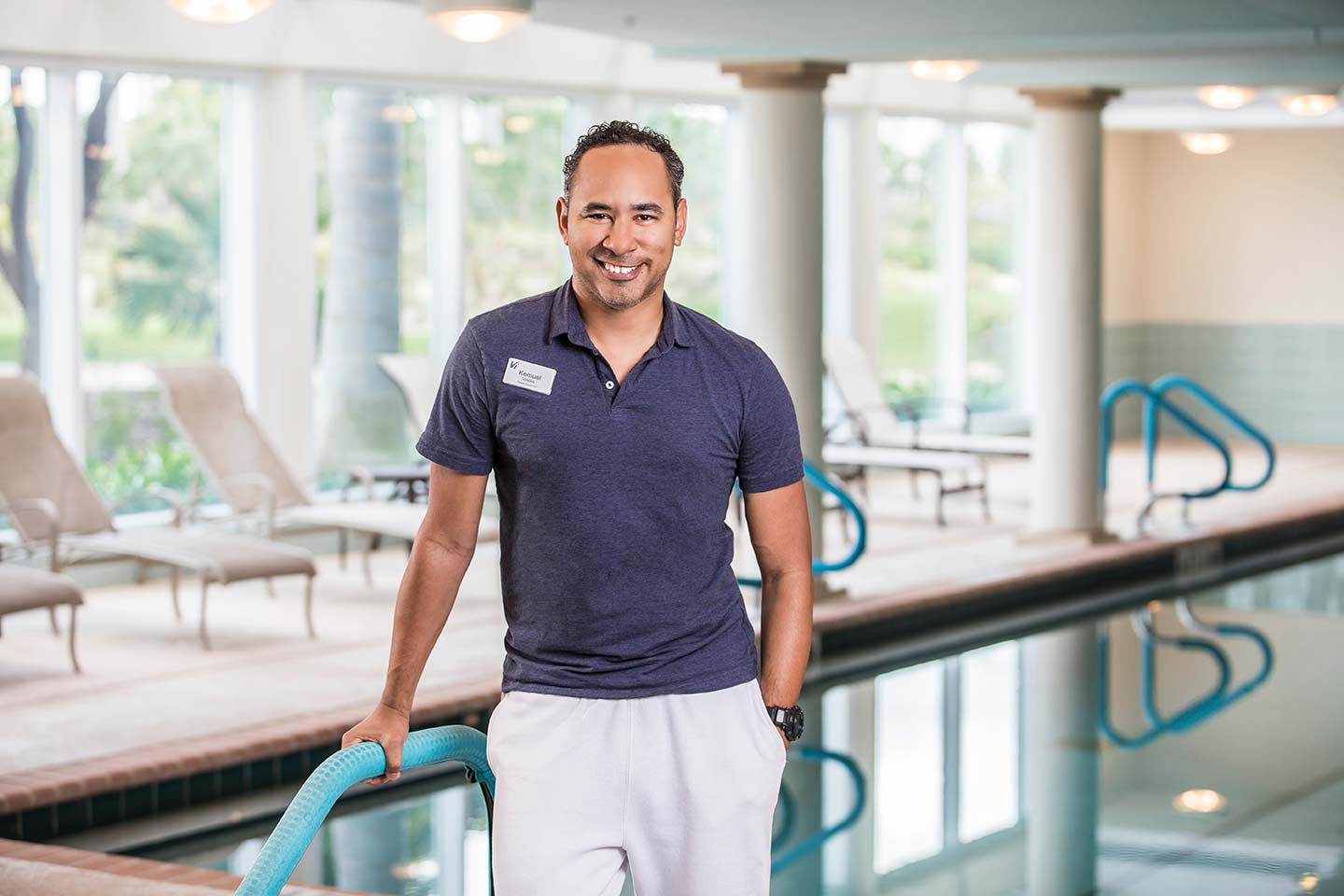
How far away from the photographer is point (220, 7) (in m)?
6.90

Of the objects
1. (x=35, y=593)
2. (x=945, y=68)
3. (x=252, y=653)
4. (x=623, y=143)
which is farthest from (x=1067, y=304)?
(x=623, y=143)

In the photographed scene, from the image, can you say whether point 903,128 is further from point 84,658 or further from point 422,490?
point 84,658

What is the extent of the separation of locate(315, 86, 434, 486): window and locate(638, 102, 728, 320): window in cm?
254

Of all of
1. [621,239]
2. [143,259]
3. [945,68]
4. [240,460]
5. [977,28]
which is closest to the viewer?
[621,239]

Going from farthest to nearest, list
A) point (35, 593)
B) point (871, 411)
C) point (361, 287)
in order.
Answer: point (871, 411), point (361, 287), point (35, 593)

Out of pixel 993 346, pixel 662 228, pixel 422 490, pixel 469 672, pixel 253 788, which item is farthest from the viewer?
pixel 993 346

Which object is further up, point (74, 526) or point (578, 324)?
point (578, 324)

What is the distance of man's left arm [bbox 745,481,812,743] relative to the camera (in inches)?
96.3

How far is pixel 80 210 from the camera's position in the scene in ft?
31.3

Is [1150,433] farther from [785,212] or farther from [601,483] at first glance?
[601,483]

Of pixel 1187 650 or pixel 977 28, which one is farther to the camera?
pixel 1187 650

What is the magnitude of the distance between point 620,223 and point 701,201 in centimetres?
1143

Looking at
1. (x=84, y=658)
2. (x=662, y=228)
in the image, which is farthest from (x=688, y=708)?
(x=84, y=658)

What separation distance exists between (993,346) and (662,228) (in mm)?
14671
